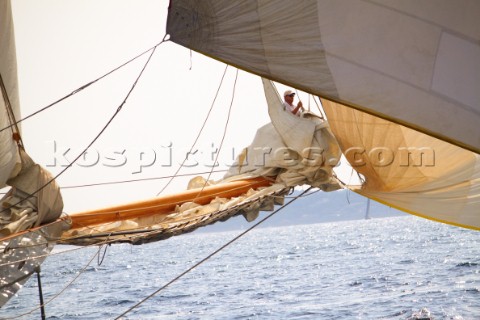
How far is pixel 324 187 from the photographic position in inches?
391

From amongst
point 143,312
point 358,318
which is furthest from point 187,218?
point 143,312

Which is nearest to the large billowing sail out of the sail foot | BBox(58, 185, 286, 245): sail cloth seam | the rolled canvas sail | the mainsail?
the mainsail

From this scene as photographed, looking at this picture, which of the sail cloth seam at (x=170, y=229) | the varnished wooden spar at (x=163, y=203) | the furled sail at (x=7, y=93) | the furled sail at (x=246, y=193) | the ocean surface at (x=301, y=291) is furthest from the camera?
the ocean surface at (x=301, y=291)

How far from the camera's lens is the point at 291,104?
10172mm

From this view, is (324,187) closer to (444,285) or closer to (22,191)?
(22,191)

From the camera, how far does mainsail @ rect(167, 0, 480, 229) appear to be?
646cm

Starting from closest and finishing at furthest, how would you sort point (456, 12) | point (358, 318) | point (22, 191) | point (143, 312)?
point (456, 12) < point (22, 191) < point (358, 318) < point (143, 312)

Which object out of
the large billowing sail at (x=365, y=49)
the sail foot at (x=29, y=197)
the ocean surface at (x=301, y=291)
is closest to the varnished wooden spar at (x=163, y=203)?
the sail foot at (x=29, y=197)

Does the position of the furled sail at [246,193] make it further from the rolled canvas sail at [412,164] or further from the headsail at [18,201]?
the rolled canvas sail at [412,164]

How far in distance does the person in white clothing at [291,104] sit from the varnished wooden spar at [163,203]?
2.79ft

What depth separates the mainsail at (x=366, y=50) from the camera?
6.46 m

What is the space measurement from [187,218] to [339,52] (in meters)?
3.38

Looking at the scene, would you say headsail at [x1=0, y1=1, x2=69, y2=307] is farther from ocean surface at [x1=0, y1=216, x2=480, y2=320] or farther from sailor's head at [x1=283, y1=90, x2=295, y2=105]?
sailor's head at [x1=283, y1=90, x2=295, y2=105]

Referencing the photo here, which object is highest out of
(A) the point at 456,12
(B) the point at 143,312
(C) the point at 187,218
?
(A) the point at 456,12
